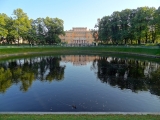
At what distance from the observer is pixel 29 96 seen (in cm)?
1341

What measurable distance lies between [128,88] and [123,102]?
3691 millimetres

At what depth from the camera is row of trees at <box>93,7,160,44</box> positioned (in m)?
53.8

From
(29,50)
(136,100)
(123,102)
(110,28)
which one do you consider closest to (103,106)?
(123,102)

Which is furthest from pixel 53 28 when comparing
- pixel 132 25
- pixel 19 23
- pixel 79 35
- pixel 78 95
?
pixel 78 95

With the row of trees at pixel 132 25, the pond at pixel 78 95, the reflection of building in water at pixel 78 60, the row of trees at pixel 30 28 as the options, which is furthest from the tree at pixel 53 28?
the pond at pixel 78 95

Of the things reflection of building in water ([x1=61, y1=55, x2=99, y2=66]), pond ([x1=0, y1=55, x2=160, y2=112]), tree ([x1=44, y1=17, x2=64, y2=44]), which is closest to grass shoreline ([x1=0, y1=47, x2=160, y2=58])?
tree ([x1=44, y1=17, x2=64, y2=44])

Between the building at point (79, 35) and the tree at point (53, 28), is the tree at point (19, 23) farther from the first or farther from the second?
the building at point (79, 35)

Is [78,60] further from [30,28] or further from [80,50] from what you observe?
[30,28]

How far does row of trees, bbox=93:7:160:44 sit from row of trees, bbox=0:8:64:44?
19.0m

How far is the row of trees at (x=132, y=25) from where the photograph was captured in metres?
53.8

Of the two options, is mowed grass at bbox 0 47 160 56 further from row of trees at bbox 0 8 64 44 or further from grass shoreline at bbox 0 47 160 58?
row of trees at bbox 0 8 64 44

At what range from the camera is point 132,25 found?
193ft

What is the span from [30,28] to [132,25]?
36752mm

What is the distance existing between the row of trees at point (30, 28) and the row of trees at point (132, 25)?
1902 cm
